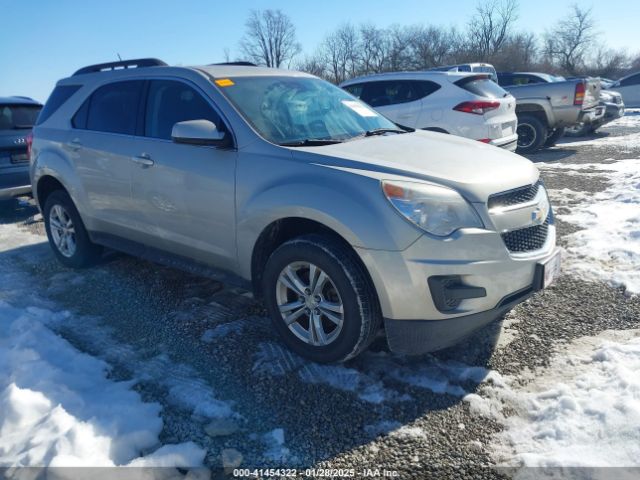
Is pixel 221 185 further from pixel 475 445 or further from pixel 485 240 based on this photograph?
pixel 475 445

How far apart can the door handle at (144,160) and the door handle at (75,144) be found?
36.5 inches

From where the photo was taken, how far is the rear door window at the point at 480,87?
767 cm

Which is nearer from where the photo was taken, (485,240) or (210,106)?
(485,240)

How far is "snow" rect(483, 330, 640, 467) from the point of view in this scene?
2.20m

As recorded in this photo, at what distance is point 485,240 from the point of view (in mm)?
2639

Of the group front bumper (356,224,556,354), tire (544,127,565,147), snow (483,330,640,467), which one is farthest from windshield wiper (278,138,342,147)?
tire (544,127,565,147)

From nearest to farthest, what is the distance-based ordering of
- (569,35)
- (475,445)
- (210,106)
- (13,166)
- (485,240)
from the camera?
1. (475,445)
2. (485,240)
3. (210,106)
4. (13,166)
5. (569,35)

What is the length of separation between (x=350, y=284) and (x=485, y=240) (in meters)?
0.76

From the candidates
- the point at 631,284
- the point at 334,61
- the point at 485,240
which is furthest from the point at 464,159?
the point at 334,61

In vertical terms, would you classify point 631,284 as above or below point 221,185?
below

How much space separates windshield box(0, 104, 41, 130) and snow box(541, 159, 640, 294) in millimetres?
7424

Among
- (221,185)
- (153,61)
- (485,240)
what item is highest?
(153,61)

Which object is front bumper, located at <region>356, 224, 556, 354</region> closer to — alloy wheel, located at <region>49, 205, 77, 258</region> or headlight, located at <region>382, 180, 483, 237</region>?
headlight, located at <region>382, 180, 483, 237</region>

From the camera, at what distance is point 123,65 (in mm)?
4617
